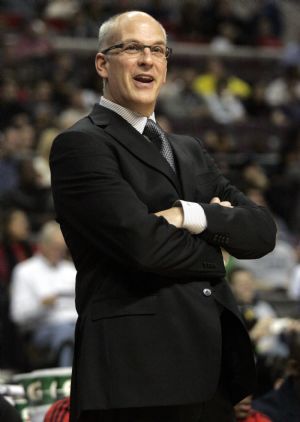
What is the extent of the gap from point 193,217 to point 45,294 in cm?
472

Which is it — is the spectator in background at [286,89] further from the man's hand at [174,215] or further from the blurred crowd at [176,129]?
the man's hand at [174,215]

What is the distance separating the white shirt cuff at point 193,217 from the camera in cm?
321

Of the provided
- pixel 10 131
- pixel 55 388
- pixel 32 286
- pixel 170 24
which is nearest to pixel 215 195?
pixel 55 388

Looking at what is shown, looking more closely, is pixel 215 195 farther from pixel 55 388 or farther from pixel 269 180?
pixel 269 180

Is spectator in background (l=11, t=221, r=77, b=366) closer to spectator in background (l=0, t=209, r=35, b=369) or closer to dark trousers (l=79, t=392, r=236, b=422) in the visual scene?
spectator in background (l=0, t=209, r=35, b=369)

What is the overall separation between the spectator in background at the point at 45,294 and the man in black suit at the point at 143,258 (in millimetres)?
4098

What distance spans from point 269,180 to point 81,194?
9.37m

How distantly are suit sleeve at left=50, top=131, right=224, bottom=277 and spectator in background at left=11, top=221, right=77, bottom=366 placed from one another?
4184 mm

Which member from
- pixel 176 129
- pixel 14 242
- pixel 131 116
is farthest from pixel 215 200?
pixel 176 129

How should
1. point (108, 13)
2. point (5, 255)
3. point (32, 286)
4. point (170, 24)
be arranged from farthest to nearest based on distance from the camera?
point (170, 24) → point (108, 13) → point (5, 255) → point (32, 286)

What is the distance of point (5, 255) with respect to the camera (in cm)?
849

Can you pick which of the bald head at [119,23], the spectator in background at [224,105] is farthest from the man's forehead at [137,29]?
the spectator in background at [224,105]

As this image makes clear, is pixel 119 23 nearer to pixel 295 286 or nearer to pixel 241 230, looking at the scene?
pixel 241 230

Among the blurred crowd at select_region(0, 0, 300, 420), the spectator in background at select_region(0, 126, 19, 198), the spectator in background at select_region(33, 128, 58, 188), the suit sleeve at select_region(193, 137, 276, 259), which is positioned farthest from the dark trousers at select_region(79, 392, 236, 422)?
the spectator in background at select_region(33, 128, 58, 188)
